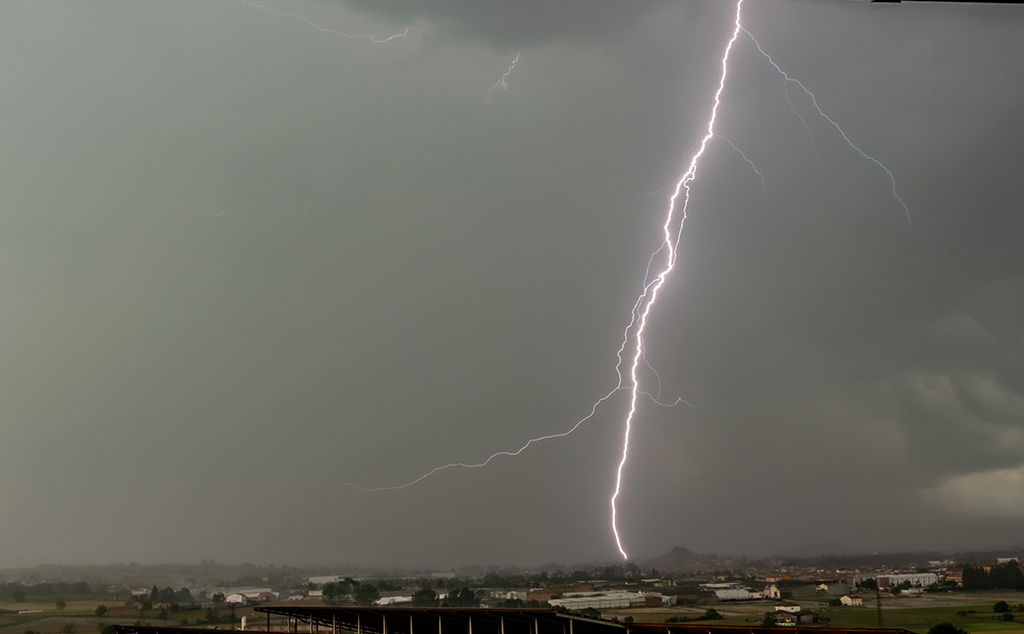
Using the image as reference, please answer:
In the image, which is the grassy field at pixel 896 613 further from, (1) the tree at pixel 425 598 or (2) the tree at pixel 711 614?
(1) the tree at pixel 425 598

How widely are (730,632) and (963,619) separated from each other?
39.0m

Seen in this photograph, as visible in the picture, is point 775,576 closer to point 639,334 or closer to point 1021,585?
point 1021,585

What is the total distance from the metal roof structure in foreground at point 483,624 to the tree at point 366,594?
39.0 m

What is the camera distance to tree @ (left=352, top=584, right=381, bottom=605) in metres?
55.5

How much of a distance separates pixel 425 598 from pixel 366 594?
6.23m

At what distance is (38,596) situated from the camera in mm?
58688

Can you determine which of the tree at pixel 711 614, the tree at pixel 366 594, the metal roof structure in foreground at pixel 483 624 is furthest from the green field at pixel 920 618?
the tree at pixel 366 594

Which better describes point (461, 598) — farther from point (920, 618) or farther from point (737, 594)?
point (920, 618)

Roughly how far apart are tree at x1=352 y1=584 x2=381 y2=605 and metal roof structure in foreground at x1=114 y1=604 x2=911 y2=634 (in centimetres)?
3903

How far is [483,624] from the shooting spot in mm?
15555

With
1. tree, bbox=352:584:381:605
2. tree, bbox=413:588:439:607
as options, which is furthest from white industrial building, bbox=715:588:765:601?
tree, bbox=352:584:381:605

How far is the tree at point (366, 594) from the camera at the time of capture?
55469mm

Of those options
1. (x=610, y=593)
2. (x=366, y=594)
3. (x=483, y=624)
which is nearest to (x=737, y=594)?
(x=610, y=593)

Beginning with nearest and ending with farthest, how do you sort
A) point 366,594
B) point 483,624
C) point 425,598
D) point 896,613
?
point 483,624, point 896,613, point 425,598, point 366,594
